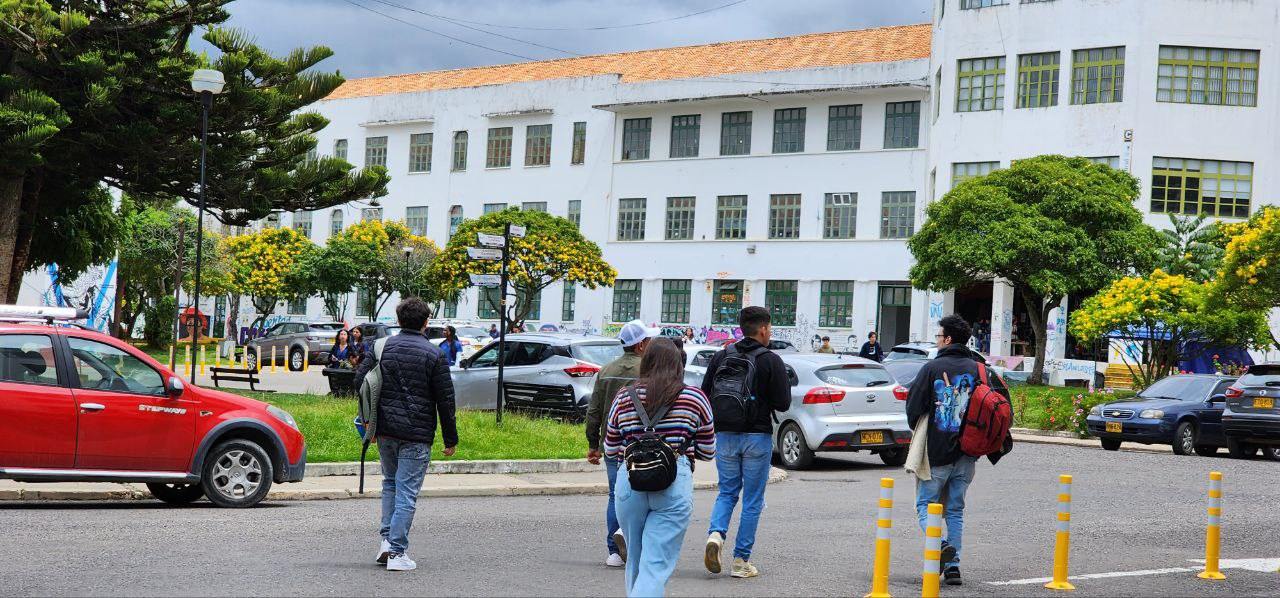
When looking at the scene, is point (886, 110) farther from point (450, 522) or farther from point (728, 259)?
point (450, 522)

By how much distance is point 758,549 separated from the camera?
10.6 metres

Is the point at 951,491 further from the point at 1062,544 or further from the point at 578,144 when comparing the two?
the point at 578,144

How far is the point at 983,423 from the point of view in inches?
349

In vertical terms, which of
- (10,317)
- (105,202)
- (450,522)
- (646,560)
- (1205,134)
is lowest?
(450,522)

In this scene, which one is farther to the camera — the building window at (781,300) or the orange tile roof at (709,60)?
the orange tile roof at (709,60)

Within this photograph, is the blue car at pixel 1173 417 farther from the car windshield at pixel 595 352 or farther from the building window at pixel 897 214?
Answer: the building window at pixel 897 214

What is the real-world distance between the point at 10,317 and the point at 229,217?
12.7 meters

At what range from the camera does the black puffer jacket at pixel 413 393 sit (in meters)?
8.97

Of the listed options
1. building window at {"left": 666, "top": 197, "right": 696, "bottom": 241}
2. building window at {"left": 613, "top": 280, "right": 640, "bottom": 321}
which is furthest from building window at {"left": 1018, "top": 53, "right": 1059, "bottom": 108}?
building window at {"left": 613, "top": 280, "right": 640, "bottom": 321}

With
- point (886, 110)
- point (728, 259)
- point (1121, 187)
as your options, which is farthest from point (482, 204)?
point (1121, 187)

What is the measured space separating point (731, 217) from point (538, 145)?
9.87 m

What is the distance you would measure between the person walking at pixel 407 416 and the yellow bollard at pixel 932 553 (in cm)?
307

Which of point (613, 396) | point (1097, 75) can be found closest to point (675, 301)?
point (1097, 75)

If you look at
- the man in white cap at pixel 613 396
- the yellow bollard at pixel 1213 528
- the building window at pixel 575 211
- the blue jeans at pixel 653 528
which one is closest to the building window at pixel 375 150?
the building window at pixel 575 211
